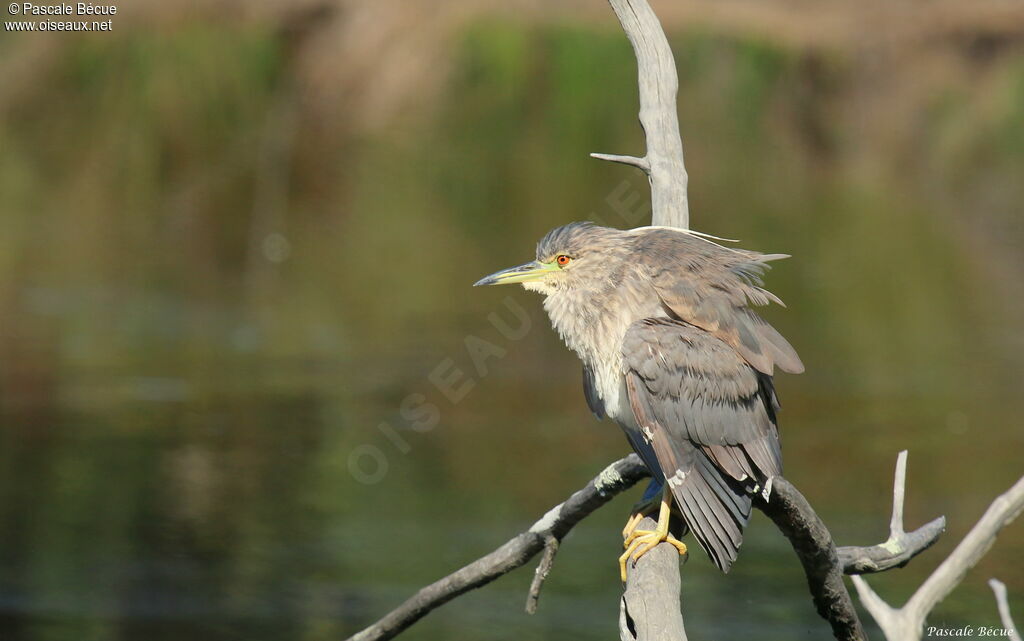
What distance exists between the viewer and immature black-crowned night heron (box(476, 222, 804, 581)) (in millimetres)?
3400

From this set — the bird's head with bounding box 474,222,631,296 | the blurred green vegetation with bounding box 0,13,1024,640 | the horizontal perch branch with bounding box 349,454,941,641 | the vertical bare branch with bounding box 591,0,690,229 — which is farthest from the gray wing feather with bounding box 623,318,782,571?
the blurred green vegetation with bounding box 0,13,1024,640

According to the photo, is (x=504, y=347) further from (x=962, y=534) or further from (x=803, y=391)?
(x=962, y=534)

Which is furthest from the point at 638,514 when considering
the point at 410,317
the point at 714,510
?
the point at 410,317

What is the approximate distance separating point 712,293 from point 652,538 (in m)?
0.66

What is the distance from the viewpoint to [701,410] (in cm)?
349

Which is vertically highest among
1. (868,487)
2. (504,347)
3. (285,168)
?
(285,168)

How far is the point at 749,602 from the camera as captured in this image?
6.28 metres

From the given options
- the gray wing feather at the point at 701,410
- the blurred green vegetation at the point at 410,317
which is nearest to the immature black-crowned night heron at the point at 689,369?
the gray wing feather at the point at 701,410

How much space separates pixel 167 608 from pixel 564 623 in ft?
5.86

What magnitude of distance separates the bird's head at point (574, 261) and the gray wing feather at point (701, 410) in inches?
8.6

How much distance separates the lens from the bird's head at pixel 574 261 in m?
3.66

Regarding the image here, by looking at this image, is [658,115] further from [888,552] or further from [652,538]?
[888,552]

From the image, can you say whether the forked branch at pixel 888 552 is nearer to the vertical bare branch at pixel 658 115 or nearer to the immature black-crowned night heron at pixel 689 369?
the immature black-crowned night heron at pixel 689 369

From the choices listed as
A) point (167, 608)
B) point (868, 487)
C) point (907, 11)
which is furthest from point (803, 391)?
point (907, 11)
